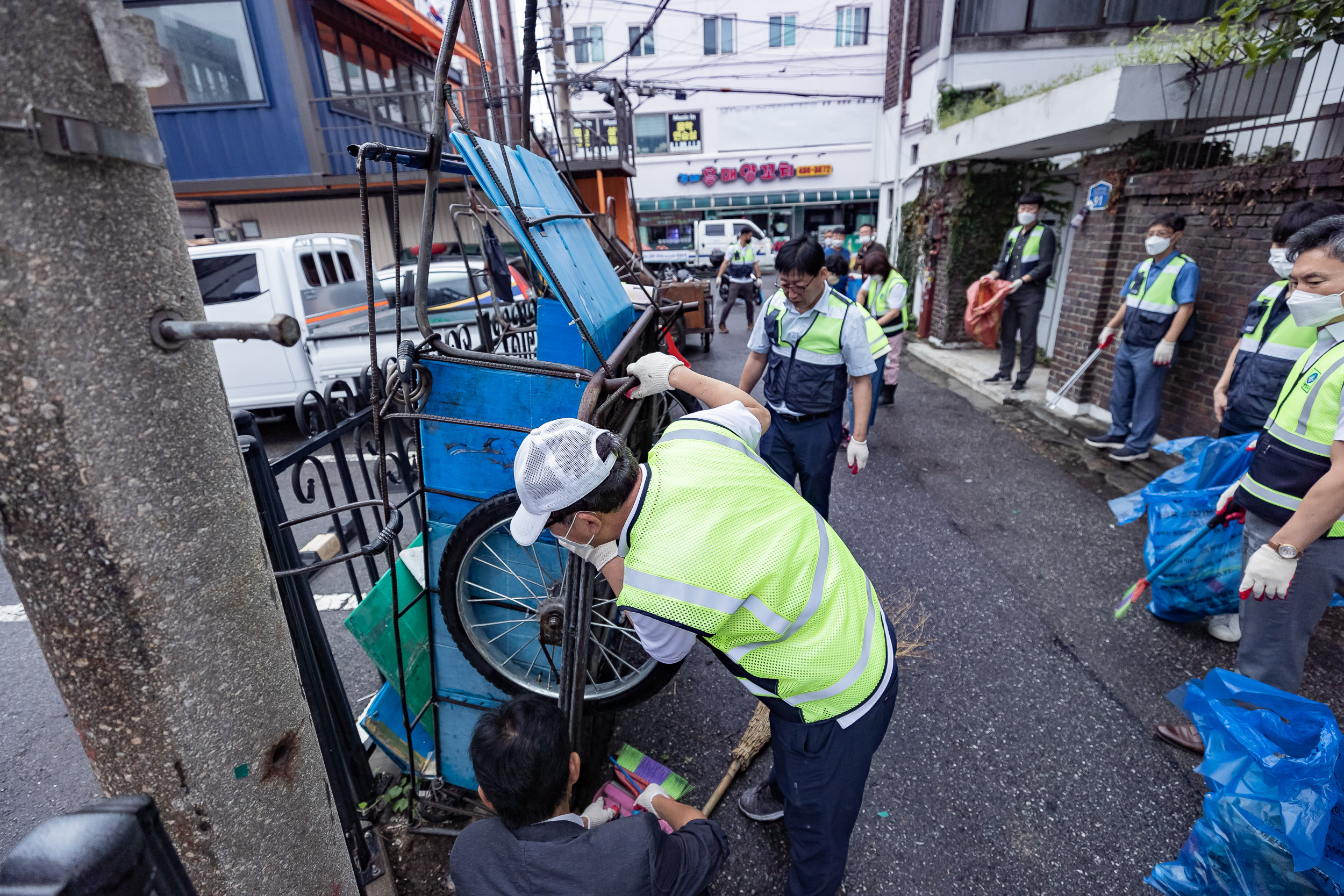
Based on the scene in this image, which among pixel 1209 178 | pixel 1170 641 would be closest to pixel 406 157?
pixel 1170 641

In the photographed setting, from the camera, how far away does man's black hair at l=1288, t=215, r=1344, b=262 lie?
2.06 meters

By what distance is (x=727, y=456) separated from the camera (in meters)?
1.58

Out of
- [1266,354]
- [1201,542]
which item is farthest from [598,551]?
[1266,354]

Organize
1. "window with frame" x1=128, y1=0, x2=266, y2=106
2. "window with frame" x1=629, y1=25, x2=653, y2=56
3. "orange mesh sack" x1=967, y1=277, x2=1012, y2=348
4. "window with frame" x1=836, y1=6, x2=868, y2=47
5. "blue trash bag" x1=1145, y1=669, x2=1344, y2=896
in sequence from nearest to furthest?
"blue trash bag" x1=1145, y1=669, x2=1344, y2=896 < "orange mesh sack" x1=967, y1=277, x2=1012, y2=348 < "window with frame" x1=128, y1=0, x2=266, y2=106 < "window with frame" x1=836, y1=6, x2=868, y2=47 < "window with frame" x1=629, y1=25, x2=653, y2=56

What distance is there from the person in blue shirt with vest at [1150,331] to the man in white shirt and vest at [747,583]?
4560 millimetres

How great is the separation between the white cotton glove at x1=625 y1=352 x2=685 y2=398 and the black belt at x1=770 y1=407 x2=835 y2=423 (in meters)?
1.40

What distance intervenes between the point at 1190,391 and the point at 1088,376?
1.01 m

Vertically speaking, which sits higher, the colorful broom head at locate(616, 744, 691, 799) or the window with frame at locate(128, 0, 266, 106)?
the window with frame at locate(128, 0, 266, 106)

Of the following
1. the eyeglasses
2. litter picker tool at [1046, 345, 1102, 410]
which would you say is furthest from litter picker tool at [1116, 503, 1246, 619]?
litter picker tool at [1046, 345, 1102, 410]

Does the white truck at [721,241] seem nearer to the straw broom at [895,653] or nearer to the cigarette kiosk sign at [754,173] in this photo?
the cigarette kiosk sign at [754,173]

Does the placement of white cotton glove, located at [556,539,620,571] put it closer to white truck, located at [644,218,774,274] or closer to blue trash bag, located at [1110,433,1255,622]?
blue trash bag, located at [1110,433,1255,622]

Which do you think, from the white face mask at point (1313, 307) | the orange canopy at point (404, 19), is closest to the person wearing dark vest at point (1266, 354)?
the white face mask at point (1313, 307)

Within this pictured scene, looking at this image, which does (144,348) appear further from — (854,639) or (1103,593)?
(1103,593)

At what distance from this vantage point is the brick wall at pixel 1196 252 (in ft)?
14.2
